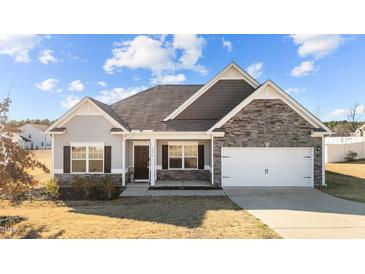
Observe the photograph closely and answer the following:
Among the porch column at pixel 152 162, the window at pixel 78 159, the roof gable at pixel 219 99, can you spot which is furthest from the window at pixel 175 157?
the window at pixel 78 159

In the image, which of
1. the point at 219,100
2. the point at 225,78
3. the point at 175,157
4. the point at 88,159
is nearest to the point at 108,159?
the point at 88,159

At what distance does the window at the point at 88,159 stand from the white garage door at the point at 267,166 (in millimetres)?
5931

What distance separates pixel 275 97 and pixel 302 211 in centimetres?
580

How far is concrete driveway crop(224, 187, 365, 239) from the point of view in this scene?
263 inches

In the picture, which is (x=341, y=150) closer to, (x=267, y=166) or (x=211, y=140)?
(x=267, y=166)

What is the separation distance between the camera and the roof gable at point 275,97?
40.9 ft

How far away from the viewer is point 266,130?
12.7 m

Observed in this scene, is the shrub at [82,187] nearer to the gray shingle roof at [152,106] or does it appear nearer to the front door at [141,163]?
the front door at [141,163]

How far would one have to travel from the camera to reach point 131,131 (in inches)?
520

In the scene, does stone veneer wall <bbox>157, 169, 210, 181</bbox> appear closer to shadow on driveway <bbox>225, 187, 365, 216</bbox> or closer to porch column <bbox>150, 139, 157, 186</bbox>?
porch column <bbox>150, 139, 157, 186</bbox>

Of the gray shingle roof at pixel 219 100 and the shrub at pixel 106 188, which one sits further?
the gray shingle roof at pixel 219 100
